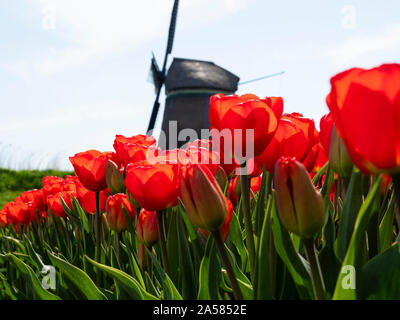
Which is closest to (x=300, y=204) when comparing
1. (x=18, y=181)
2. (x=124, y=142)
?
(x=124, y=142)

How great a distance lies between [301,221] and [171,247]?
704mm

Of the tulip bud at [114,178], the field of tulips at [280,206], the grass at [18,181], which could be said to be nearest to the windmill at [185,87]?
the grass at [18,181]

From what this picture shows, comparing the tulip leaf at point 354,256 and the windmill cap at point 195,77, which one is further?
the windmill cap at point 195,77

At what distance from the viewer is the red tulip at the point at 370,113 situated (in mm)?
611

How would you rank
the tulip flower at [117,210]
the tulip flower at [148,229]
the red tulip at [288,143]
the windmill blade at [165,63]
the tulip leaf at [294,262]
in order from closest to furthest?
the tulip leaf at [294,262], the red tulip at [288,143], the tulip flower at [148,229], the tulip flower at [117,210], the windmill blade at [165,63]

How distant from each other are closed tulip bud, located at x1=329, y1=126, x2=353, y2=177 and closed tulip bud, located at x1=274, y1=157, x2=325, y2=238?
0.89ft

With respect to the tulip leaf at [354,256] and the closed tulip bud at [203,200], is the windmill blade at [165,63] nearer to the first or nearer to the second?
the closed tulip bud at [203,200]

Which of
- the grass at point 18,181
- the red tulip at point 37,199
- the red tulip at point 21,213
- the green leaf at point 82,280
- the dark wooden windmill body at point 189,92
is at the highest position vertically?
the dark wooden windmill body at point 189,92

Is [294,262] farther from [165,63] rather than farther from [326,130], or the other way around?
[165,63]

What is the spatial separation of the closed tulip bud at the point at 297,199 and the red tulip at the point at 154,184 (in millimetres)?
495

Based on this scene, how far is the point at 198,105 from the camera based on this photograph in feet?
67.7

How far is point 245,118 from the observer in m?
0.96

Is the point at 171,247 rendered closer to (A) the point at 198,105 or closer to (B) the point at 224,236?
(B) the point at 224,236

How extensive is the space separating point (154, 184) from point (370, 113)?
647mm
